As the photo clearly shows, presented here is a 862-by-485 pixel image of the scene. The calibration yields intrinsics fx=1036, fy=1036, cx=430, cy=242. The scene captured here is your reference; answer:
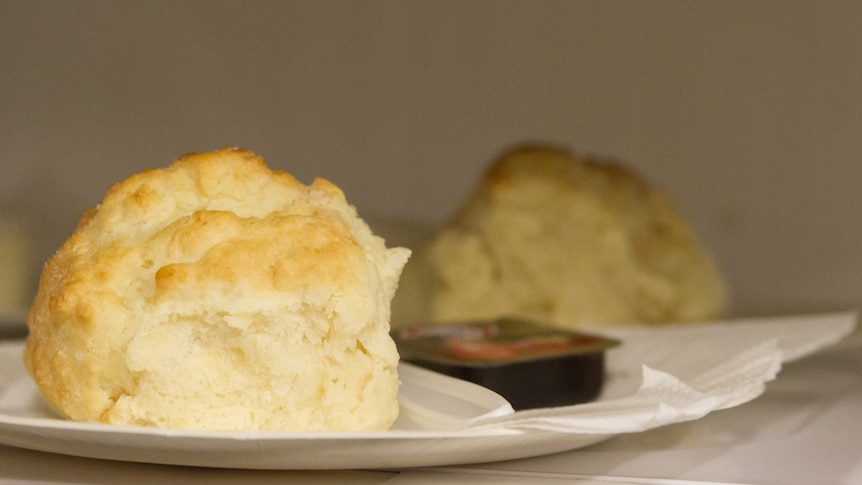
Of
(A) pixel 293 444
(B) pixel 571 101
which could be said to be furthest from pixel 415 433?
(B) pixel 571 101

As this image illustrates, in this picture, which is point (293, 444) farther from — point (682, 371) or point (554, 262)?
point (554, 262)

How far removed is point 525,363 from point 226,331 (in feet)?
1.21

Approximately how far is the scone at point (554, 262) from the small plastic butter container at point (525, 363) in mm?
436

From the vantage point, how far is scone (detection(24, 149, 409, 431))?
30.2 inches

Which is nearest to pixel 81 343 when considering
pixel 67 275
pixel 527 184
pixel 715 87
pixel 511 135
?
pixel 67 275

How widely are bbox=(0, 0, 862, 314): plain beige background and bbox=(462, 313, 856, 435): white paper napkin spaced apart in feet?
2.16

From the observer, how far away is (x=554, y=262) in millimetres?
1621

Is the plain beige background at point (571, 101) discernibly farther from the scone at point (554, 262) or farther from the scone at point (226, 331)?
the scone at point (226, 331)

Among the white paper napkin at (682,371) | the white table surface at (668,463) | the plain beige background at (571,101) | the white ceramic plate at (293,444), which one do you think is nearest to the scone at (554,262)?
the white paper napkin at (682,371)

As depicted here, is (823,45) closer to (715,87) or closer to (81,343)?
(715,87)

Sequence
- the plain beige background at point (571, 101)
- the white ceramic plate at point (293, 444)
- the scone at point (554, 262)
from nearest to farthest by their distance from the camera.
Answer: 1. the white ceramic plate at point (293, 444)
2. the scone at point (554, 262)
3. the plain beige background at point (571, 101)

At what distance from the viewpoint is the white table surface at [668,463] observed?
785 mm

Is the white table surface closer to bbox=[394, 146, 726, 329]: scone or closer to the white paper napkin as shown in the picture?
the white paper napkin

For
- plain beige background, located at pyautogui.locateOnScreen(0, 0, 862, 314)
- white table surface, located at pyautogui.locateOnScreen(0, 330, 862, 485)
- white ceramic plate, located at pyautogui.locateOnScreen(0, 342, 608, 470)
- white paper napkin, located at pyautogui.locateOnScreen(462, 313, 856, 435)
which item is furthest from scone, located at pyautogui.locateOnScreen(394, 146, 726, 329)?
white ceramic plate, located at pyautogui.locateOnScreen(0, 342, 608, 470)
